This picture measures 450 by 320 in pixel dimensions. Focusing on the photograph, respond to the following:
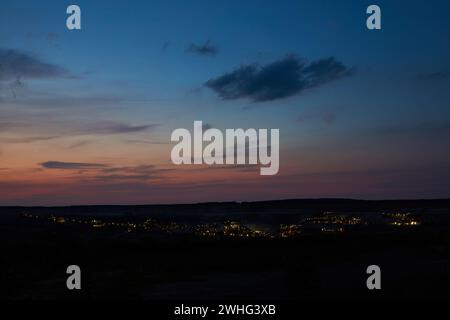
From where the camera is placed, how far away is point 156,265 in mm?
43906

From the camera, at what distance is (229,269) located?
137 feet

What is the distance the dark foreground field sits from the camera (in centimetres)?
3023

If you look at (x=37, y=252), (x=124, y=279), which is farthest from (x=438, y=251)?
(x=37, y=252)

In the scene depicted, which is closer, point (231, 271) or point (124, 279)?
point (124, 279)

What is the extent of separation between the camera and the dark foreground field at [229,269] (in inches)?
1190
